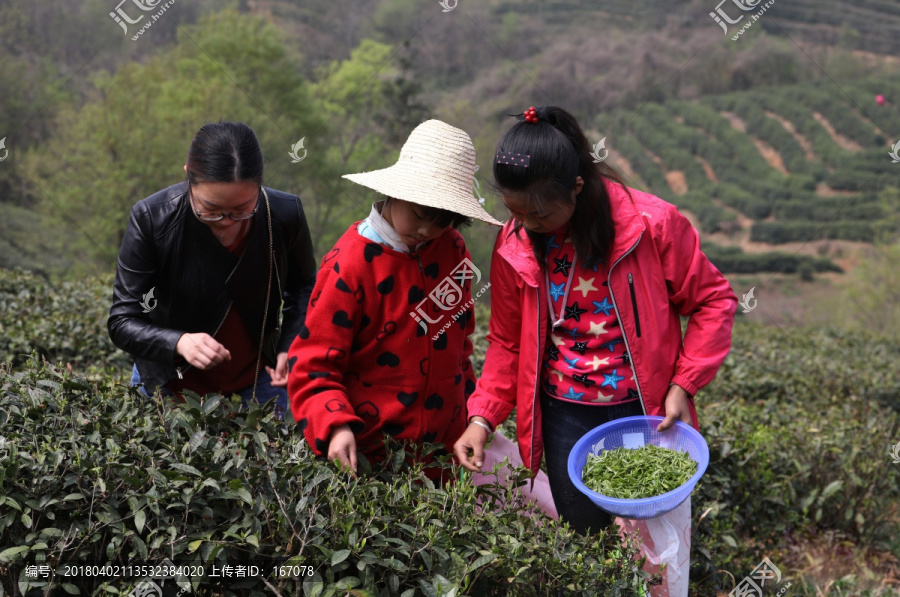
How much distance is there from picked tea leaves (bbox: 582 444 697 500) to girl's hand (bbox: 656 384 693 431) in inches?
2.8

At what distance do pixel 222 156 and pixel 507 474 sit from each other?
109cm

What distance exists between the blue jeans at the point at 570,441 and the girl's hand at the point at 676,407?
0.30ft

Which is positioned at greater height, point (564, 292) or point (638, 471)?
point (564, 292)

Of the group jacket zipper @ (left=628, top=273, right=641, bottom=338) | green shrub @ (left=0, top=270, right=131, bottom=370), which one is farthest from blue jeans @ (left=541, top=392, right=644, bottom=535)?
green shrub @ (left=0, top=270, right=131, bottom=370)

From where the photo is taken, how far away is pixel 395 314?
1.96 metres

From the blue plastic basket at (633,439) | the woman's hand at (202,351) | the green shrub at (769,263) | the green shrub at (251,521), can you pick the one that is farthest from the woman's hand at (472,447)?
the green shrub at (769,263)

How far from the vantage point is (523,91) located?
43.6 m

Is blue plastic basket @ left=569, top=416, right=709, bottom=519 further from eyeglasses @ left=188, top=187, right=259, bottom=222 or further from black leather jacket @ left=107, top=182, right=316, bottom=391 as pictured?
eyeglasses @ left=188, top=187, right=259, bottom=222

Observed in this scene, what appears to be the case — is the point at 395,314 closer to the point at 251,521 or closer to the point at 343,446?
the point at 343,446

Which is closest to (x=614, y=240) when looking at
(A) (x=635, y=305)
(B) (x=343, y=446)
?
(A) (x=635, y=305)

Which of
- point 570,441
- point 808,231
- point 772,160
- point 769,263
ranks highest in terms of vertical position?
point 570,441

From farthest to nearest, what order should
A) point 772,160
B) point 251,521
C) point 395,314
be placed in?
1. point 772,160
2. point 395,314
3. point 251,521

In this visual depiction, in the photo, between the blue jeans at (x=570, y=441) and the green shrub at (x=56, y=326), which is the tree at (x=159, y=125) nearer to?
the green shrub at (x=56, y=326)

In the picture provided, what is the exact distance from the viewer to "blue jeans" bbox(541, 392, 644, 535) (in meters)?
2.13
